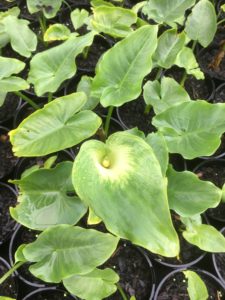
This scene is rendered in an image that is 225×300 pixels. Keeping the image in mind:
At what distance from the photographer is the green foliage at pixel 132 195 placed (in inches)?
29.8

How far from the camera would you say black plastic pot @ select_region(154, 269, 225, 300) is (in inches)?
46.8

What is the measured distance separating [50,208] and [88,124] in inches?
9.9

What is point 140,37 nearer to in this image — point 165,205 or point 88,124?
point 88,124

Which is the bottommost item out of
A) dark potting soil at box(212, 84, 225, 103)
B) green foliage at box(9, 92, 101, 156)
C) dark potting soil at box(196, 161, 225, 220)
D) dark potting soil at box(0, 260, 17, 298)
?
dark potting soil at box(0, 260, 17, 298)

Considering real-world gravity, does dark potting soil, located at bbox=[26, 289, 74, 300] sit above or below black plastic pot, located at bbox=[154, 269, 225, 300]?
above

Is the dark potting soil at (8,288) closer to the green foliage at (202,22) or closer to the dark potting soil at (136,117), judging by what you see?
the dark potting soil at (136,117)

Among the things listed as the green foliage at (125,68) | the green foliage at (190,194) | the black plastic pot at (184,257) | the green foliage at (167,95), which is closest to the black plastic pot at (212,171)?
the black plastic pot at (184,257)

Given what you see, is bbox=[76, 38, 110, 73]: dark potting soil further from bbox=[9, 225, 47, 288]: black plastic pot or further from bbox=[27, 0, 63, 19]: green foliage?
bbox=[9, 225, 47, 288]: black plastic pot

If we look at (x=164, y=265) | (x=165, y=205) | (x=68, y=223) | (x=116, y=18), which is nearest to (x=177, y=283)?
(x=164, y=265)

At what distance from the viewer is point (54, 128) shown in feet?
3.39

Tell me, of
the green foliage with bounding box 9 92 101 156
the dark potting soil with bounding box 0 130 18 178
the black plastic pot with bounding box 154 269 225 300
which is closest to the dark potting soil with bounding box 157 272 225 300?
the black plastic pot with bounding box 154 269 225 300

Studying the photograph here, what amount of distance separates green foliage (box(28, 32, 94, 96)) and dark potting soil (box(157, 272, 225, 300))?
696 mm

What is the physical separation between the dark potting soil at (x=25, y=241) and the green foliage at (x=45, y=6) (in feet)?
2.80

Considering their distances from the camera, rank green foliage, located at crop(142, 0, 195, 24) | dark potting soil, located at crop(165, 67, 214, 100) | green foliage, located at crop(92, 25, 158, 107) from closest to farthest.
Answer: green foliage, located at crop(92, 25, 158, 107) → green foliage, located at crop(142, 0, 195, 24) → dark potting soil, located at crop(165, 67, 214, 100)
